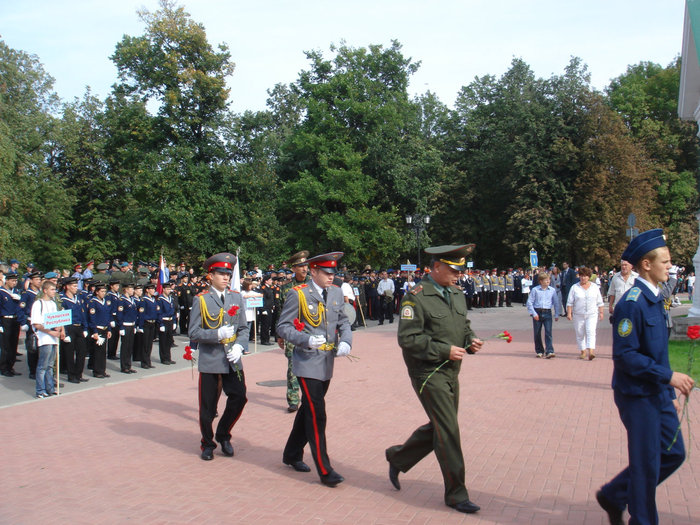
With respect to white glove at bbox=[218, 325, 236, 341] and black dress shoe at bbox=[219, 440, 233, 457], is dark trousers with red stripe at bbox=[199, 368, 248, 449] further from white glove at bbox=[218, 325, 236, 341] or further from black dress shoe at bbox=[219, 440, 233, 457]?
white glove at bbox=[218, 325, 236, 341]

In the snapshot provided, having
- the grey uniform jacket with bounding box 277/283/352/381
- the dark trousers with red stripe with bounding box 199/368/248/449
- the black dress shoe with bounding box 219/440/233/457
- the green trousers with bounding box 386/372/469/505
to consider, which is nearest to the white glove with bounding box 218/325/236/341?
the dark trousers with red stripe with bounding box 199/368/248/449

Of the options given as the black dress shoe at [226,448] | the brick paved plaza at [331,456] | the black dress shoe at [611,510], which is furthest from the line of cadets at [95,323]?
the black dress shoe at [611,510]

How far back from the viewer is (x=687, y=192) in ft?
153

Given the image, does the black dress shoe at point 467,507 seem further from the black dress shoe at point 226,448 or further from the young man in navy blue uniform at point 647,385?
the black dress shoe at point 226,448

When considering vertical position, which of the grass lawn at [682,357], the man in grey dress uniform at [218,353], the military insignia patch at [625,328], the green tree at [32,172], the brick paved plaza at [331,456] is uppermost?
the green tree at [32,172]

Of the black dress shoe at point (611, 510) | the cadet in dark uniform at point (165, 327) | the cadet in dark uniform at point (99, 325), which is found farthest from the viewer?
the cadet in dark uniform at point (165, 327)

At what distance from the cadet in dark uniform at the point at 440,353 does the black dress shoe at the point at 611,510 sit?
0.99m

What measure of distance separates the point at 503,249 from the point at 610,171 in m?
9.86

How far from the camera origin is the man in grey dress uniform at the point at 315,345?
5.98 m

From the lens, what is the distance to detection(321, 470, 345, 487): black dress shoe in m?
5.88

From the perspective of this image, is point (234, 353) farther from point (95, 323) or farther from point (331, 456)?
point (95, 323)

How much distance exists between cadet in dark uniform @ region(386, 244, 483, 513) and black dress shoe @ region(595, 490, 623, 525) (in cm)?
99

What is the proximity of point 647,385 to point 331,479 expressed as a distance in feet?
9.78

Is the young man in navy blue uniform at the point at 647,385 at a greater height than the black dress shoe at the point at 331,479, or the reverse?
the young man in navy blue uniform at the point at 647,385
